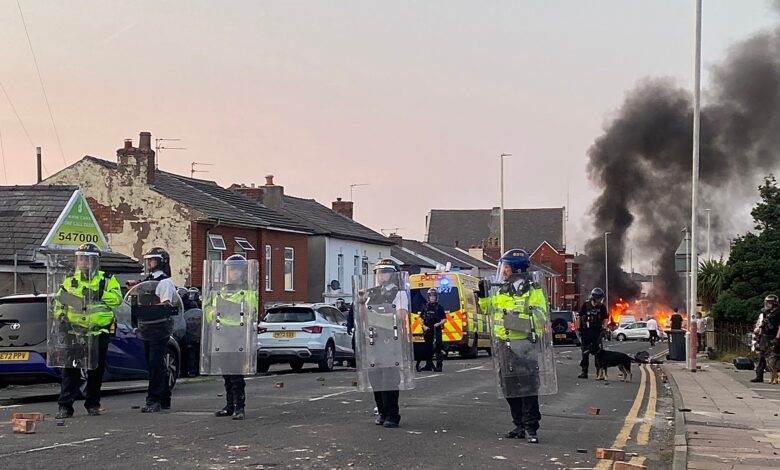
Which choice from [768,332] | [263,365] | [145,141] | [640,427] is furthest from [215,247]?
[640,427]

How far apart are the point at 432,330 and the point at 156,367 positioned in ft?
34.2

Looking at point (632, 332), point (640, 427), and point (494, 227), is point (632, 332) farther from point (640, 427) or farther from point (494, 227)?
point (640, 427)

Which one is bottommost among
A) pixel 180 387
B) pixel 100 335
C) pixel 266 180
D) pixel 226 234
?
pixel 180 387

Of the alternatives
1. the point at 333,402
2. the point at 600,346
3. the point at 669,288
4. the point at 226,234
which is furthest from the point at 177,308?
the point at 669,288

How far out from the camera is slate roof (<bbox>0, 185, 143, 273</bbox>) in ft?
77.4

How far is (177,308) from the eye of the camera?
1238 centimetres

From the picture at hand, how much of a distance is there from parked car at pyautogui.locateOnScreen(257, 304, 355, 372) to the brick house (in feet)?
42.4

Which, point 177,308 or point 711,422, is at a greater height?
point 177,308

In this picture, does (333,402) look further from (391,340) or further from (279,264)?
(279,264)

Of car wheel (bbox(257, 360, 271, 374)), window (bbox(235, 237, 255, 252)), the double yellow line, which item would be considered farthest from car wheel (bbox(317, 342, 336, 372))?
window (bbox(235, 237, 255, 252))

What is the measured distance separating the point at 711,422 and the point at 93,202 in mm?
28806

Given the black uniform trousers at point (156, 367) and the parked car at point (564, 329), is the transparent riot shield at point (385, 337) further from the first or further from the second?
the parked car at point (564, 329)

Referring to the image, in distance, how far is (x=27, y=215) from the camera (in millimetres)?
25281

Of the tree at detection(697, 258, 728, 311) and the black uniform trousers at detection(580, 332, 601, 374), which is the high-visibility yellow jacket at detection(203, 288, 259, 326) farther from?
the tree at detection(697, 258, 728, 311)
